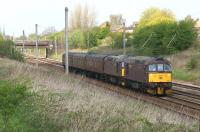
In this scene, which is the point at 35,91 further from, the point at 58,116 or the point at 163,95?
the point at 163,95

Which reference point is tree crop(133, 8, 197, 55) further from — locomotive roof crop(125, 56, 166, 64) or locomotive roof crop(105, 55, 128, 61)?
locomotive roof crop(125, 56, 166, 64)

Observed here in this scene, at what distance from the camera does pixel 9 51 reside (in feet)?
228

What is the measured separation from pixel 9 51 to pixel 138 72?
4111cm

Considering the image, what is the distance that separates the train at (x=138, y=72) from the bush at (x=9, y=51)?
25920 millimetres

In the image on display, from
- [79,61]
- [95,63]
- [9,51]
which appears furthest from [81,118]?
[9,51]

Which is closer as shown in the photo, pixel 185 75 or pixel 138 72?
pixel 138 72

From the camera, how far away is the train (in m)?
30.0

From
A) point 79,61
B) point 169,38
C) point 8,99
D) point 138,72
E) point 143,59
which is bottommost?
point 79,61

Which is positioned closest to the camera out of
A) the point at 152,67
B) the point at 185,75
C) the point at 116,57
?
the point at 152,67

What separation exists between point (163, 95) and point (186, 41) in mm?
28364

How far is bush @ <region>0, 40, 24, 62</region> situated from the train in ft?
85.0

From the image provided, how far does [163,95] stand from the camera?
30.1 metres

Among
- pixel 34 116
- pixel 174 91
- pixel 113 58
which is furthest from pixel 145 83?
pixel 34 116

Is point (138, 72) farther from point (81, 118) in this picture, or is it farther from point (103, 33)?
point (103, 33)
